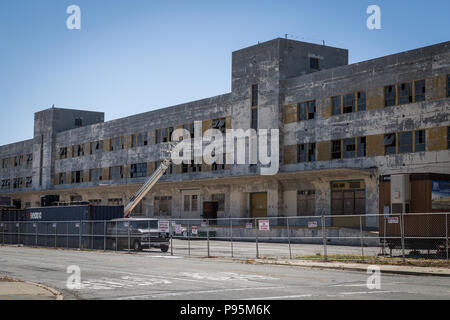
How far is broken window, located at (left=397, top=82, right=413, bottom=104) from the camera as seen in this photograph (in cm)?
4428

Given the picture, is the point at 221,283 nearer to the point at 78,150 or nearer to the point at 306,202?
the point at 306,202

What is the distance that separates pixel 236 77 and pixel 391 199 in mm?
31061

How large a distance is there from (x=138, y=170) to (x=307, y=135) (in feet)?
86.4

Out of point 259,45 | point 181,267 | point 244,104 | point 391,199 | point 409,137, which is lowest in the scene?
point 181,267

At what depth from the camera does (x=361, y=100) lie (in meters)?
47.8

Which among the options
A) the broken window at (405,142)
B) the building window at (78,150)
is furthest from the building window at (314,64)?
the building window at (78,150)

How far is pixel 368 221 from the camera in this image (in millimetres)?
45406

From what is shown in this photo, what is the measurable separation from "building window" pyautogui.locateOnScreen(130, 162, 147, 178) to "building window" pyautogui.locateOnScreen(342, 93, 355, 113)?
1141 inches

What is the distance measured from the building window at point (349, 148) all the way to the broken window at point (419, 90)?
639 centimetres

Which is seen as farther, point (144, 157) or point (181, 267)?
point (144, 157)

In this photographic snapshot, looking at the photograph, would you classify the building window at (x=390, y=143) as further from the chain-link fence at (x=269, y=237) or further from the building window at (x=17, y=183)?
the building window at (x=17, y=183)

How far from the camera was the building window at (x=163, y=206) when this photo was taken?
66750 millimetres
